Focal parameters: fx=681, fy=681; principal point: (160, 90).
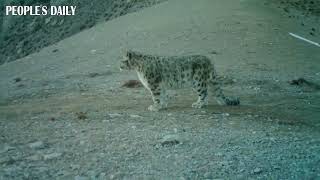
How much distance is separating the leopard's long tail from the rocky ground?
3077cm

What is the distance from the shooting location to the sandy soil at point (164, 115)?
11.5 m

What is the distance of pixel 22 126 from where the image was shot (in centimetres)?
1503

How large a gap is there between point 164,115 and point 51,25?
41.3 m

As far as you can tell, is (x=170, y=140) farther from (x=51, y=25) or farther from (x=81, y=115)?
(x=51, y=25)

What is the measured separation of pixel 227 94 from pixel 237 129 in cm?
549

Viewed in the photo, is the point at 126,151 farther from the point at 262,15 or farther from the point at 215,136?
the point at 262,15

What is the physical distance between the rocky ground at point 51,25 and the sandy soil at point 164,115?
1666cm

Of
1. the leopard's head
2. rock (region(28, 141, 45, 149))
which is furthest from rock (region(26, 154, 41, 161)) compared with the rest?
the leopard's head

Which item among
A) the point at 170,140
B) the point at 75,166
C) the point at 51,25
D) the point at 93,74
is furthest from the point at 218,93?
the point at 51,25

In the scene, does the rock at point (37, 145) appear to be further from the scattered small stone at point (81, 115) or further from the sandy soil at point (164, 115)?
the scattered small stone at point (81, 115)

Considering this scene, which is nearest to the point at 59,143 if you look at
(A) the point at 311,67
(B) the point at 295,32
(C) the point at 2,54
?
(A) the point at 311,67

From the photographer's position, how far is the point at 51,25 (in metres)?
56.1

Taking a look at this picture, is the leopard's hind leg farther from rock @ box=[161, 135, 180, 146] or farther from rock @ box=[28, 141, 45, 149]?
rock @ box=[28, 141, 45, 149]

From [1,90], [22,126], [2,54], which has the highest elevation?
[22,126]
